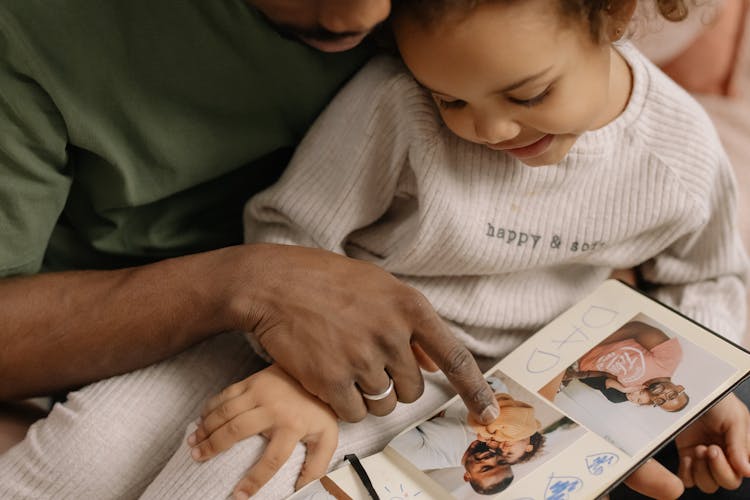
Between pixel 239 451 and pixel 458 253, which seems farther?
pixel 458 253

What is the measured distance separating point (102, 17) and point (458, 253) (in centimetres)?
46

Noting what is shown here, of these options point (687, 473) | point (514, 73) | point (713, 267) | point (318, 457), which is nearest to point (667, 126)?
point (713, 267)

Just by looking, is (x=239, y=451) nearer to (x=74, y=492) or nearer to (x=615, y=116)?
(x=74, y=492)

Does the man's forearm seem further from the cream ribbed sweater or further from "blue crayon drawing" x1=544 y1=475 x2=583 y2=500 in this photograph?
"blue crayon drawing" x1=544 y1=475 x2=583 y2=500

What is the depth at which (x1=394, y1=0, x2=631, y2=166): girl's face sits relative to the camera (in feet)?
2.63

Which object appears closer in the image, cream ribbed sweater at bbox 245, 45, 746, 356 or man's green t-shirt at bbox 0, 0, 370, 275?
man's green t-shirt at bbox 0, 0, 370, 275

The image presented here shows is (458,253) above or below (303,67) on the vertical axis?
below

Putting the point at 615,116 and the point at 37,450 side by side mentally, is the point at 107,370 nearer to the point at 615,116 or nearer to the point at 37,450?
the point at 37,450

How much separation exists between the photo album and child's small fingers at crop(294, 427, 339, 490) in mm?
16

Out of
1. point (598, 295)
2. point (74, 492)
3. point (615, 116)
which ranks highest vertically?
point (615, 116)

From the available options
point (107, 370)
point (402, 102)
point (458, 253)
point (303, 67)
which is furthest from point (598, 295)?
point (107, 370)

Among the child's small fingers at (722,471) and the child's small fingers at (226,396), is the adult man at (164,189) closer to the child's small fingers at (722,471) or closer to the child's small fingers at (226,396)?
the child's small fingers at (226,396)

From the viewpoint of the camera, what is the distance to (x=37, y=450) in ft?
3.08

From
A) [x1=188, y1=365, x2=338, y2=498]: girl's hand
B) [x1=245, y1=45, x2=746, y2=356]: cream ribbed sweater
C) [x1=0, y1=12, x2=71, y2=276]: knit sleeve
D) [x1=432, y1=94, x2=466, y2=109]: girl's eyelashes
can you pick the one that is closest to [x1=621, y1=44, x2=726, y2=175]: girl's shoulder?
[x1=245, y1=45, x2=746, y2=356]: cream ribbed sweater
